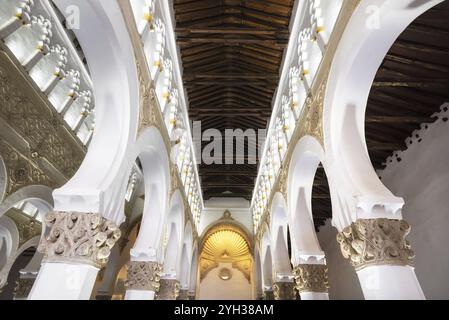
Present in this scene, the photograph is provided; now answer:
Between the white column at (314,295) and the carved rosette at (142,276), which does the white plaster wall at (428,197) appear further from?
the carved rosette at (142,276)

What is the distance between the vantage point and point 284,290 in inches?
344

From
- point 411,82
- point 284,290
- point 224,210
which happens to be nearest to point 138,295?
point 284,290

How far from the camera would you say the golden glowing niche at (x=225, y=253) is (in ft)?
54.8

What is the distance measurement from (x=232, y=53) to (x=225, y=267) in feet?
41.5

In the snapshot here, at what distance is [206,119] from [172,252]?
207 inches

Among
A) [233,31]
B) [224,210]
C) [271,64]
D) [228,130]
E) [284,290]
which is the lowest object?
[284,290]

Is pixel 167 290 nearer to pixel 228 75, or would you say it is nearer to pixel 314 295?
pixel 314 295

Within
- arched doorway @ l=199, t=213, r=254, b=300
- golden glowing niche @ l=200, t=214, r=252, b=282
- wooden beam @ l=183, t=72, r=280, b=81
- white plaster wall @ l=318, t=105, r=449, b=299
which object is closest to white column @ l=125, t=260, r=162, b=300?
wooden beam @ l=183, t=72, r=280, b=81

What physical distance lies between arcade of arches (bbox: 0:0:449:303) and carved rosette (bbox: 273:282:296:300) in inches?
2.6

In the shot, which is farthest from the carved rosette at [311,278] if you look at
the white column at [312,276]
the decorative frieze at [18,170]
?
the decorative frieze at [18,170]

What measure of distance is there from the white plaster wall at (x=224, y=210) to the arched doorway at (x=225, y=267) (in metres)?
1.05

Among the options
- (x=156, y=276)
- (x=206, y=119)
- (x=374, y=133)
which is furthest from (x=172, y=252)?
(x=374, y=133)

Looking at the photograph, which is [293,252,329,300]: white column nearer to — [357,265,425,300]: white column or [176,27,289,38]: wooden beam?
[357,265,425,300]: white column

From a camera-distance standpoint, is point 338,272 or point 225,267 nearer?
point 338,272
